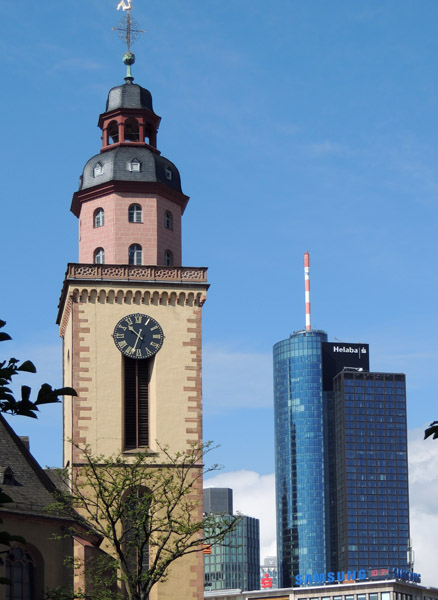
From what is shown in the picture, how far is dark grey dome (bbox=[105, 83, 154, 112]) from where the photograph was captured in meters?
66.4

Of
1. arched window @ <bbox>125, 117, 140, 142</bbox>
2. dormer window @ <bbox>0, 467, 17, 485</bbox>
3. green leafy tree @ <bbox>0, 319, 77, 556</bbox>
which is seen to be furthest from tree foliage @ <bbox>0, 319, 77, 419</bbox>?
arched window @ <bbox>125, 117, 140, 142</bbox>

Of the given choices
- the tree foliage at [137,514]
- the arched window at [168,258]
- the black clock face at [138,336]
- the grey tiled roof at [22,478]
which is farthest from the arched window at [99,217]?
the grey tiled roof at [22,478]

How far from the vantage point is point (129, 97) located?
219 feet

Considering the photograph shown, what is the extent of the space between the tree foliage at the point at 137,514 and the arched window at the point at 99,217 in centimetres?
1128

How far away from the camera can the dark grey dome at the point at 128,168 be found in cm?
6412

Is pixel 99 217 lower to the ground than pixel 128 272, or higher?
higher

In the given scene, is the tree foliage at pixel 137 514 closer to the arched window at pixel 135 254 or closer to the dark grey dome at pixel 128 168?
the arched window at pixel 135 254

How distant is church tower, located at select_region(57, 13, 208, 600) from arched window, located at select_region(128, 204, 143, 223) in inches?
2.1

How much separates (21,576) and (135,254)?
1822 centimetres

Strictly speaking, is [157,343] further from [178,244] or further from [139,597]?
[139,597]

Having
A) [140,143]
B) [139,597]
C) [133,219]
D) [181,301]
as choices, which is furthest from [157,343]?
[139,597]

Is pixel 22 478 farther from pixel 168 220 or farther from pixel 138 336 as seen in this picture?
pixel 168 220

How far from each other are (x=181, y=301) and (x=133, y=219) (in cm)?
458

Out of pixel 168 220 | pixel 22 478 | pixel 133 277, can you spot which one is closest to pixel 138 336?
pixel 133 277
